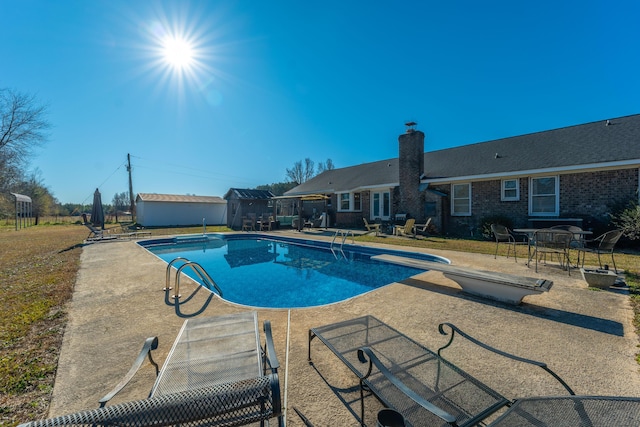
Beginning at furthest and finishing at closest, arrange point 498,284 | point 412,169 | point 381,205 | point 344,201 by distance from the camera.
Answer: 1. point 344,201
2. point 381,205
3. point 412,169
4. point 498,284

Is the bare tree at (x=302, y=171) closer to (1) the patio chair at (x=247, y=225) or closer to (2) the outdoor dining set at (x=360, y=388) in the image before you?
(1) the patio chair at (x=247, y=225)

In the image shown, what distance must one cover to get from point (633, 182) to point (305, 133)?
1998 cm

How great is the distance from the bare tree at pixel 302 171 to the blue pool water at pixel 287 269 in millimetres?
33980

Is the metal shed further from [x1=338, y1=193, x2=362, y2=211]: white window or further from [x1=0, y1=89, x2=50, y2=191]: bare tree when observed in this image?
[x1=338, y1=193, x2=362, y2=211]: white window

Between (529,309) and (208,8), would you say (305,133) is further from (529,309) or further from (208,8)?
(529,309)

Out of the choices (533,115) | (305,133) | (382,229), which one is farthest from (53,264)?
(533,115)

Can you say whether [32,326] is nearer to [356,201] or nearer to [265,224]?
[265,224]

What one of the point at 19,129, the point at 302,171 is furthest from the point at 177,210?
the point at 302,171

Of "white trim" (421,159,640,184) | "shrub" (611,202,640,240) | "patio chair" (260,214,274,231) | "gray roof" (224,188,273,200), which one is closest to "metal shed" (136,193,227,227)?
"gray roof" (224,188,273,200)

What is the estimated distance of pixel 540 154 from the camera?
42.6 ft

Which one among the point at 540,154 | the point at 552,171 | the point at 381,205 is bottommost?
the point at 381,205

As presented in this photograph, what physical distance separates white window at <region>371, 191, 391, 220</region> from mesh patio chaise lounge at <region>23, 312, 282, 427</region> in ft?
50.7

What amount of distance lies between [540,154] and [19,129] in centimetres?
3622

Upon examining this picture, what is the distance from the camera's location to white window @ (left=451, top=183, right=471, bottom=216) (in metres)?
14.5
